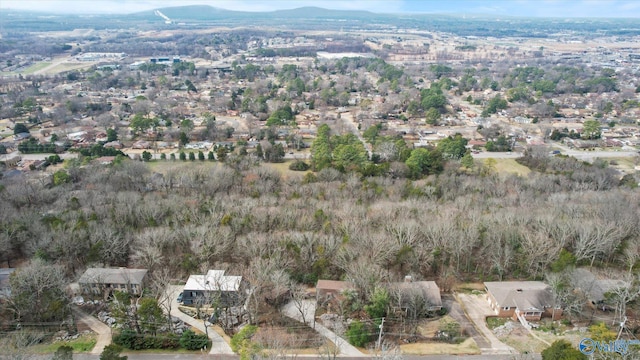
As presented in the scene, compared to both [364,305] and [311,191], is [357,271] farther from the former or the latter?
[311,191]

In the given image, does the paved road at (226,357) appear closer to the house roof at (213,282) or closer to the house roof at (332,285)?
the house roof at (213,282)

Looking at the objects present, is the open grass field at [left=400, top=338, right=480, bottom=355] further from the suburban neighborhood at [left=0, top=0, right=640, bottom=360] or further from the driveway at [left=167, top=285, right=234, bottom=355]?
the driveway at [left=167, top=285, right=234, bottom=355]

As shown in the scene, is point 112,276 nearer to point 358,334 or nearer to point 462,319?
point 358,334

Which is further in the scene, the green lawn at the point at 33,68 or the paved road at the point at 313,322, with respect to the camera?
the green lawn at the point at 33,68

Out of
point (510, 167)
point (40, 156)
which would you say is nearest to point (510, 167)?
point (510, 167)

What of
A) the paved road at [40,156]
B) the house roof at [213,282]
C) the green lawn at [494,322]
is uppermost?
the house roof at [213,282]

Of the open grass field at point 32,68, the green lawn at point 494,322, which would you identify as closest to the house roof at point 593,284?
the green lawn at point 494,322
